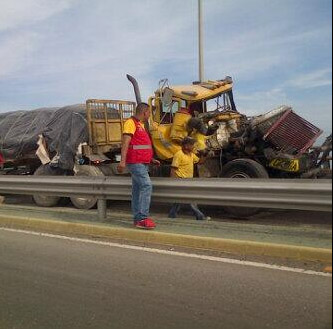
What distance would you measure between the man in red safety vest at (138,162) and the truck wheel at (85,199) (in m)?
3.66

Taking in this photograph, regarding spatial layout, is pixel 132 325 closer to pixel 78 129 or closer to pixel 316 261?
pixel 316 261

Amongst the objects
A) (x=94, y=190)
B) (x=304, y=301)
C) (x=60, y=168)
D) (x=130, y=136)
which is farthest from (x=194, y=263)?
(x=60, y=168)

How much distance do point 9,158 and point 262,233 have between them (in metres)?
9.16

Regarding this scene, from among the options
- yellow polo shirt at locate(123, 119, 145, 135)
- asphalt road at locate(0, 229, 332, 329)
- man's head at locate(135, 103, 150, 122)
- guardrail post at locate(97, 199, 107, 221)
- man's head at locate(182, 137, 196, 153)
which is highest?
man's head at locate(135, 103, 150, 122)

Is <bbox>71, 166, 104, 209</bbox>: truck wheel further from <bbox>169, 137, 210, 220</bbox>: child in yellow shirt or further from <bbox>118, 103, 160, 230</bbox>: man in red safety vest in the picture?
<bbox>118, 103, 160, 230</bbox>: man in red safety vest

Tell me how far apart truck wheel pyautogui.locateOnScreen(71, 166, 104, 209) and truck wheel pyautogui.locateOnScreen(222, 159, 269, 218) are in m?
2.75

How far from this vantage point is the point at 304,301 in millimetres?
5152

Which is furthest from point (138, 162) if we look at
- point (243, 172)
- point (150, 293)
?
point (243, 172)

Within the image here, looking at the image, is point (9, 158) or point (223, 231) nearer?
point (223, 231)

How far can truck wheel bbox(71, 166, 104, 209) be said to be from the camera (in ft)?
38.5

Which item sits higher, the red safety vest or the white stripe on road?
the red safety vest

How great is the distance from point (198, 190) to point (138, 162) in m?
0.95

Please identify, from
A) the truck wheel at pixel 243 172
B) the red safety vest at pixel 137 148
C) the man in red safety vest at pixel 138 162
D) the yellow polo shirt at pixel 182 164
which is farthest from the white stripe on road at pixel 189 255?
the truck wheel at pixel 243 172

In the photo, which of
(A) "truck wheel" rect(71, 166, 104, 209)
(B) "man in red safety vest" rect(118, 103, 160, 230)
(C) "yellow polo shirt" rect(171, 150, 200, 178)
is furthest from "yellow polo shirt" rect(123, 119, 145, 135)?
(A) "truck wheel" rect(71, 166, 104, 209)
